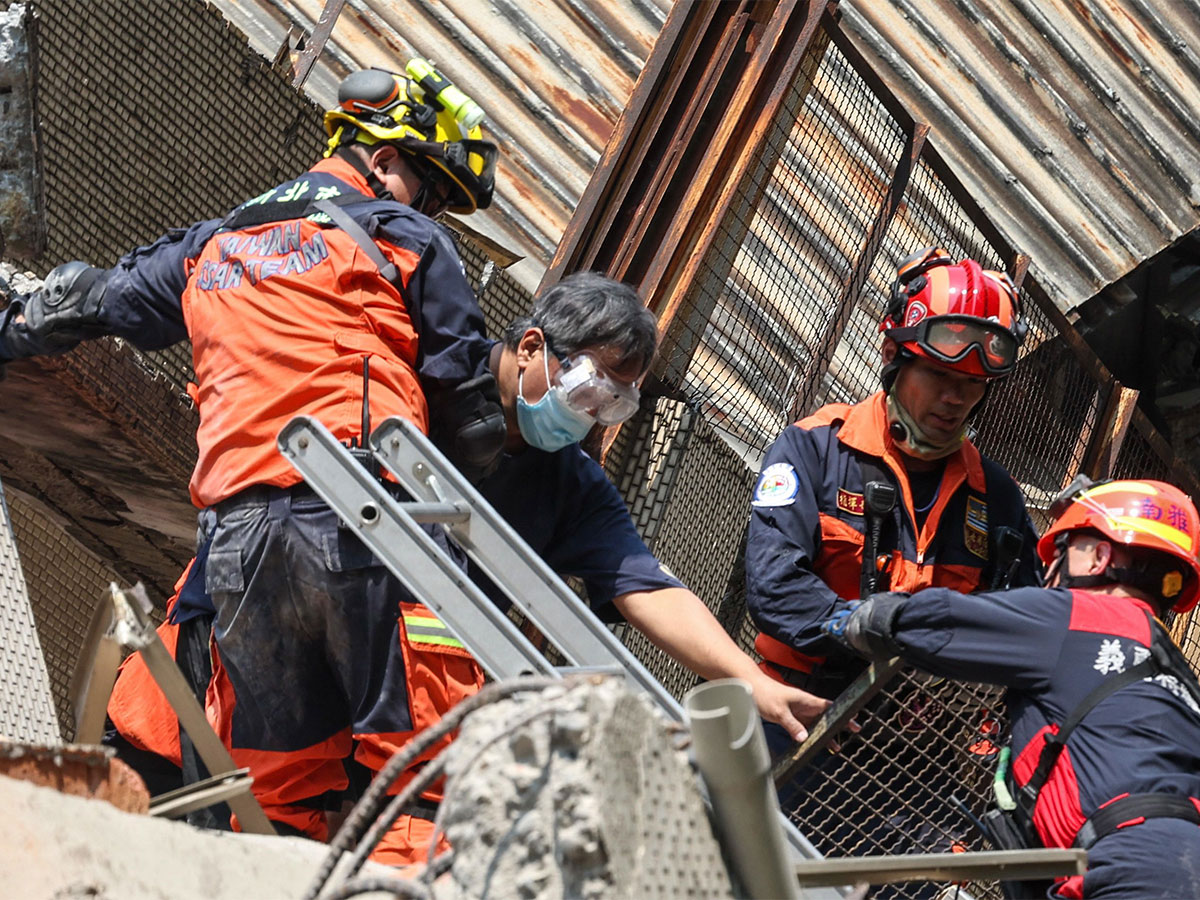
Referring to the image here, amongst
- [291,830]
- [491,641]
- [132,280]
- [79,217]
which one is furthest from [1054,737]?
[79,217]

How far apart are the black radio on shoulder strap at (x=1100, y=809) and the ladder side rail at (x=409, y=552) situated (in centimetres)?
121

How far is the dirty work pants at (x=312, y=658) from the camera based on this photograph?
133 inches

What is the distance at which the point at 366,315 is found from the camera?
3.58 m

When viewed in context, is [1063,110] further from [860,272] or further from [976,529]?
[976,529]

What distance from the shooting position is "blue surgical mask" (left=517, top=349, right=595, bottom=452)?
3814 millimetres

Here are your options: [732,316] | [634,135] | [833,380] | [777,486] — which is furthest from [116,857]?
[833,380]

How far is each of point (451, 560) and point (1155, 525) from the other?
1.77 meters

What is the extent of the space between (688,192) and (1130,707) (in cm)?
206

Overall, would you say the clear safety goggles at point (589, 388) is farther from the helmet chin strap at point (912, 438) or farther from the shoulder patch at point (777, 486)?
the helmet chin strap at point (912, 438)

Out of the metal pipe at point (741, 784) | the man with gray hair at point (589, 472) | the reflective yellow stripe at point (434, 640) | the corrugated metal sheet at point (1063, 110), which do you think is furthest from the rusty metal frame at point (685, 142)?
the metal pipe at point (741, 784)

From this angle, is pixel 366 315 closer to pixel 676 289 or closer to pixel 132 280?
pixel 132 280

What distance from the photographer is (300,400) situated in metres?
3.48

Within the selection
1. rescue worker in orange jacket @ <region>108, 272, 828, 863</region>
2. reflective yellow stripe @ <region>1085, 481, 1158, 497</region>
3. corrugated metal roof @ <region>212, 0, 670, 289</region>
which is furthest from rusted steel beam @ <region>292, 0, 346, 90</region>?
reflective yellow stripe @ <region>1085, 481, 1158, 497</region>

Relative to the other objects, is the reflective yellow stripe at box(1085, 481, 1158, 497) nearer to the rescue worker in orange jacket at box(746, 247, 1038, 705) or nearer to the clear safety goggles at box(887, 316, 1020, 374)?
the rescue worker in orange jacket at box(746, 247, 1038, 705)
